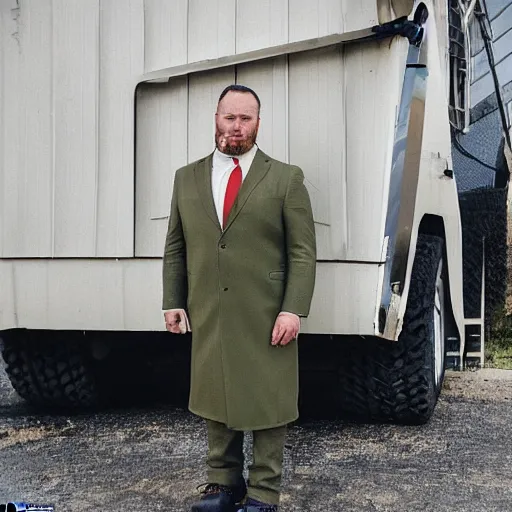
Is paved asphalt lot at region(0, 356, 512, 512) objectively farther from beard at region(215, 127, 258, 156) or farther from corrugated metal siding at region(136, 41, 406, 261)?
beard at region(215, 127, 258, 156)

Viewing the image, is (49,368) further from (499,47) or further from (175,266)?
(499,47)

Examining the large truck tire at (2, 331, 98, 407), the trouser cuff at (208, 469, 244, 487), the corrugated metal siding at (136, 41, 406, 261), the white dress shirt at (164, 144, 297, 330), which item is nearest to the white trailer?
the corrugated metal siding at (136, 41, 406, 261)

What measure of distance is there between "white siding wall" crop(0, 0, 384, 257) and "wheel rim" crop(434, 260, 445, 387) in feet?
3.21

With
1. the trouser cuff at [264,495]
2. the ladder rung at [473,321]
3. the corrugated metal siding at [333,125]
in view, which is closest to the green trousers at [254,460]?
the trouser cuff at [264,495]

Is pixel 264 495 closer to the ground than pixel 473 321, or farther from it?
closer to the ground

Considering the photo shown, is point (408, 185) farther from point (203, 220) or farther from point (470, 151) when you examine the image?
point (470, 151)

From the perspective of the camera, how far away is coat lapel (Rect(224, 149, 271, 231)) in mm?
2592

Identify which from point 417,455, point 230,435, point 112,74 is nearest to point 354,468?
point 417,455

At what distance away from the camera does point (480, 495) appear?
289 centimetres

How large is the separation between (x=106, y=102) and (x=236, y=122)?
939 mm

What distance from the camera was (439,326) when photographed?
13.7 ft

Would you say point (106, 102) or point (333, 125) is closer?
point (333, 125)

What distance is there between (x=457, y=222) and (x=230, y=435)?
2.14 metres

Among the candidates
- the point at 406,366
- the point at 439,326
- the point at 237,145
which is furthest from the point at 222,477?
the point at 439,326
